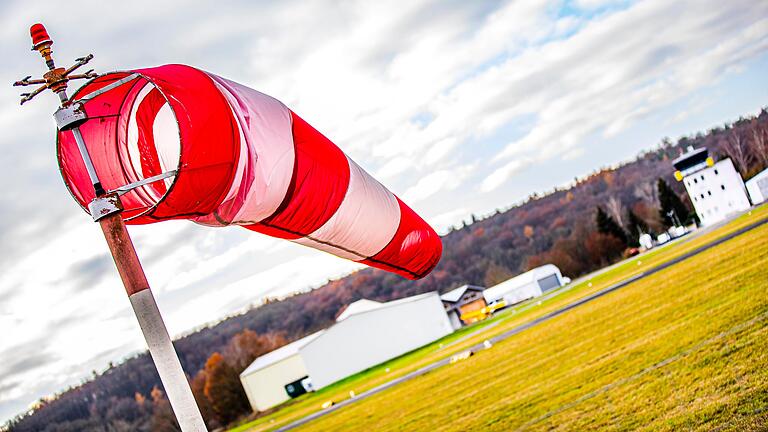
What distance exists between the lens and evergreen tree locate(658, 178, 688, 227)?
72.8 meters

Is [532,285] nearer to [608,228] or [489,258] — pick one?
[608,228]

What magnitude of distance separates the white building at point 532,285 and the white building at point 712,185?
20586 mm

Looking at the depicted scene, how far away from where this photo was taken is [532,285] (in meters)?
72.0

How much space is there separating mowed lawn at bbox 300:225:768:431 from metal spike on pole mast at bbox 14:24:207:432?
5319mm

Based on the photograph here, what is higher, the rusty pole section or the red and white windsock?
the red and white windsock

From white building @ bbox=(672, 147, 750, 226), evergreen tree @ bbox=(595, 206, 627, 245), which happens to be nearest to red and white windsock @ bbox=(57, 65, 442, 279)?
white building @ bbox=(672, 147, 750, 226)

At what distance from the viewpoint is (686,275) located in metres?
21.8

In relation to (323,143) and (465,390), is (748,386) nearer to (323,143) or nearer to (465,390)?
(323,143)

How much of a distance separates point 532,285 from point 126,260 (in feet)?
228

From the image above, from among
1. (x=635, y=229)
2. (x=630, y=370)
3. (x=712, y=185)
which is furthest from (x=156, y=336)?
(x=635, y=229)

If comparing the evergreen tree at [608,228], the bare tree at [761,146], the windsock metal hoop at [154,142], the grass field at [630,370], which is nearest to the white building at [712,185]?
the evergreen tree at [608,228]

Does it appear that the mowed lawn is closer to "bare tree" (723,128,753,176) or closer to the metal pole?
the metal pole

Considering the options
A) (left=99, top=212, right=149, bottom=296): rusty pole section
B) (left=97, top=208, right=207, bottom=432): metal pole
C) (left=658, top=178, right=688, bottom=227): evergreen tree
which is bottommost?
(left=658, top=178, right=688, bottom=227): evergreen tree

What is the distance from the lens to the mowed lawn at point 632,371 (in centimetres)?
887
